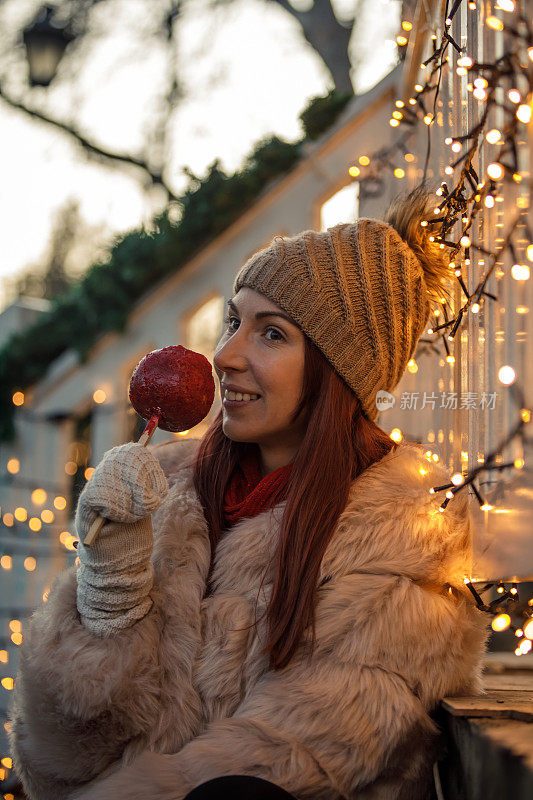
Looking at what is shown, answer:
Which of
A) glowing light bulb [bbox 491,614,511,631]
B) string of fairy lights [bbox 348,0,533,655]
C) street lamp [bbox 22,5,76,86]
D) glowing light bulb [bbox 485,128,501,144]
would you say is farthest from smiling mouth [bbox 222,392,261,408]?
street lamp [bbox 22,5,76,86]

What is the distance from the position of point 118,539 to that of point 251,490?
2.03 ft

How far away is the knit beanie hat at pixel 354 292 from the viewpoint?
2307 mm

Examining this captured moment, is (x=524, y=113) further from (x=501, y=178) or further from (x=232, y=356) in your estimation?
(x=232, y=356)

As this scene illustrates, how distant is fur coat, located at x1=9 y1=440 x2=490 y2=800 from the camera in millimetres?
1815

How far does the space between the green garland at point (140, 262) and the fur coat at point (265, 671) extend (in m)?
2.90

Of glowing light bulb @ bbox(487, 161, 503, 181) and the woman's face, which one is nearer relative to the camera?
glowing light bulb @ bbox(487, 161, 503, 181)

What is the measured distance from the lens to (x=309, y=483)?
220 cm

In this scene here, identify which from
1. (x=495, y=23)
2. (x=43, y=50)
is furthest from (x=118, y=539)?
(x=43, y=50)

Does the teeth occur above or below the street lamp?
below

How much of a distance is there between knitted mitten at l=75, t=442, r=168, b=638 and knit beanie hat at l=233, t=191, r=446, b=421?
0.63 m

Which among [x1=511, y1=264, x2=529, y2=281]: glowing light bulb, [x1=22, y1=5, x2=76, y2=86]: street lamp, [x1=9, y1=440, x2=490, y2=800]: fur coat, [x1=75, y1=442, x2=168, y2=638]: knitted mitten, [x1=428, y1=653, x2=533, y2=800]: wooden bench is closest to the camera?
[x1=428, y1=653, x2=533, y2=800]: wooden bench

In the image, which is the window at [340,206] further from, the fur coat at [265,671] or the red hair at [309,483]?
the fur coat at [265,671]

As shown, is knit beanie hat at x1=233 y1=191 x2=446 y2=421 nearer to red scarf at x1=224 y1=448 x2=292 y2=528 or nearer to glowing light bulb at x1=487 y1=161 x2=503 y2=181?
red scarf at x1=224 y1=448 x2=292 y2=528

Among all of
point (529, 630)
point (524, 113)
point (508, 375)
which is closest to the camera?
point (524, 113)
